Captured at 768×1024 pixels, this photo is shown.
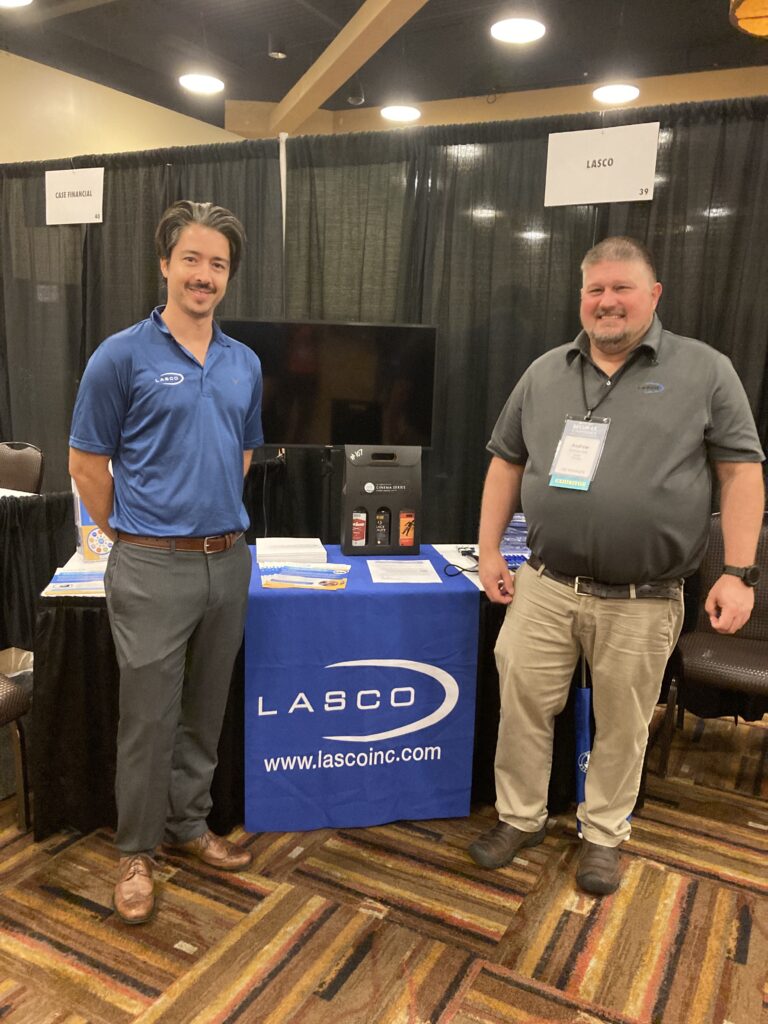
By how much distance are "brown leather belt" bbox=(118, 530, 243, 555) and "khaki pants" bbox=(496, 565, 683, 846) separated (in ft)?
2.72

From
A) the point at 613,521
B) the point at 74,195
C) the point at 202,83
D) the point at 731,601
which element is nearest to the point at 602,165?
the point at 613,521

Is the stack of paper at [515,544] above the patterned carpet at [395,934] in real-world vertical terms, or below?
above

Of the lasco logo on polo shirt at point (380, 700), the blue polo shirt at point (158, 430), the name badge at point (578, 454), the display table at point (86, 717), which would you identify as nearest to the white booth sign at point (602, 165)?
the name badge at point (578, 454)

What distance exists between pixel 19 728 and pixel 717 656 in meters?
2.21

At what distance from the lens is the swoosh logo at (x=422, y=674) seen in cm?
222

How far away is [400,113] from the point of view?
19.5 feet

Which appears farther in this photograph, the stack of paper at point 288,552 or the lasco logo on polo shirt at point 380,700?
the stack of paper at point 288,552

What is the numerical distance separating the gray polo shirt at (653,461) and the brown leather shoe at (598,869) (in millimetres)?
779

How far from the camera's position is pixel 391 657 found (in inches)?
87.7

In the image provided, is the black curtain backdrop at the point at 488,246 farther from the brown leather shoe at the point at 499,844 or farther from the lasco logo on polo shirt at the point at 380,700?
the brown leather shoe at the point at 499,844

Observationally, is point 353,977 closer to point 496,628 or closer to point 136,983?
point 136,983

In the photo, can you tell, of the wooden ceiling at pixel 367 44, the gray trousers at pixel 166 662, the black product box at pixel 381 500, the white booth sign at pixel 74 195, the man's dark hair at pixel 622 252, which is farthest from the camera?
the wooden ceiling at pixel 367 44

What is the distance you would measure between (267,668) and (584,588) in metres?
0.89

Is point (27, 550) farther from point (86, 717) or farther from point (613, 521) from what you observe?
point (613, 521)
